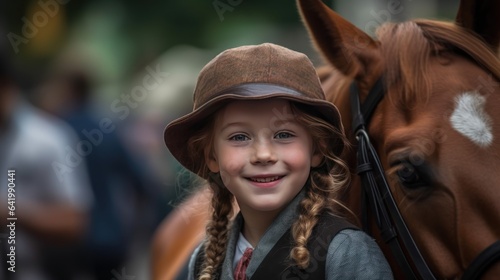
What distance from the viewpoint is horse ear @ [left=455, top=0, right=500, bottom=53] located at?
2566 millimetres

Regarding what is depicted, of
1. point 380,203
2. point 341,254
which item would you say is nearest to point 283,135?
point 341,254

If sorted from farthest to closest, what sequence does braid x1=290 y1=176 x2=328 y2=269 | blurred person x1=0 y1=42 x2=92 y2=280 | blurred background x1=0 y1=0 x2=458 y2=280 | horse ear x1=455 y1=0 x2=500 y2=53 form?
blurred background x1=0 y1=0 x2=458 y2=280 < blurred person x1=0 y1=42 x2=92 y2=280 < horse ear x1=455 y1=0 x2=500 y2=53 < braid x1=290 y1=176 x2=328 y2=269

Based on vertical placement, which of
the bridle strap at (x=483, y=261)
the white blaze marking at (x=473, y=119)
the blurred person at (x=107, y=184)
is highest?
the white blaze marking at (x=473, y=119)

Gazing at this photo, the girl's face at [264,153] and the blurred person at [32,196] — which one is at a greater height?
the girl's face at [264,153]

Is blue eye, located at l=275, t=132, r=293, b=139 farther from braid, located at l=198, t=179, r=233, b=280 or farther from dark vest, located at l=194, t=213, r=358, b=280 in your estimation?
braid, located at l=198, t=179, r=233, b=280

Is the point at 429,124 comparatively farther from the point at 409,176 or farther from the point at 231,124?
the point at 231,124

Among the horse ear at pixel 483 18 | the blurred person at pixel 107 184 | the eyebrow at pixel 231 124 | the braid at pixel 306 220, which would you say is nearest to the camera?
the braid at pixel 306 220

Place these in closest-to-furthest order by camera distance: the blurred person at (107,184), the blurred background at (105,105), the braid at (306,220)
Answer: the braid at (306,220)
the blurred background at (105,105)
the blurred person at (107,184)

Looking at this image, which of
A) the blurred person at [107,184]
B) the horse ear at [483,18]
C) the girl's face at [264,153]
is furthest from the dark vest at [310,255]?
the blurred person at [107,184]

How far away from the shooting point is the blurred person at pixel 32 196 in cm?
401

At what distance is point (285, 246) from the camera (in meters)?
2.17

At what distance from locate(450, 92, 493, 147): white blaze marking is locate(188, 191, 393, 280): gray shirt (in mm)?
435

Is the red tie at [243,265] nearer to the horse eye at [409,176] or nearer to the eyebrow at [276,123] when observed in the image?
the eyebrow at [276,123]

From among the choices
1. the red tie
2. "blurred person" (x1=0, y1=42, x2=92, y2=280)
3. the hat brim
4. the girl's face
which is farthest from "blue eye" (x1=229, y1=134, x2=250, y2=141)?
"blurred person" (x1=0, y1=42, x2=92, y2=280)
